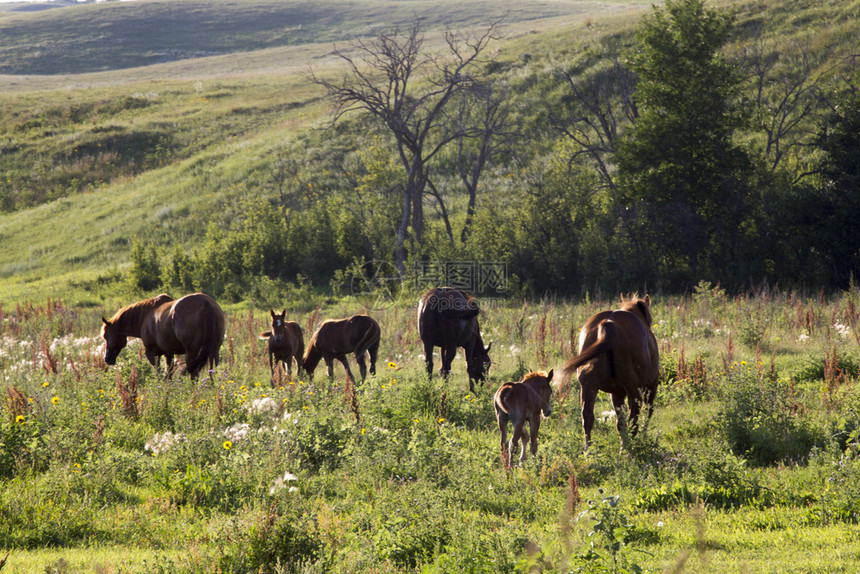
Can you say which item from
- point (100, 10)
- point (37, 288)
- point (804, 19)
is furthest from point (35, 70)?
point (804, 19)

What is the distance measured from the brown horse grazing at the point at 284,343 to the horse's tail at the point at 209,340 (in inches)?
36.2

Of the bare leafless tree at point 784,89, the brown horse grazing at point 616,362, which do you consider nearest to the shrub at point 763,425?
the brown horse grazing at point 616,362

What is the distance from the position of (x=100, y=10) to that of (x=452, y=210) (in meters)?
151

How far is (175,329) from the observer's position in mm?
12609

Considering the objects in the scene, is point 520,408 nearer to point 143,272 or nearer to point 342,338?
point 342,338

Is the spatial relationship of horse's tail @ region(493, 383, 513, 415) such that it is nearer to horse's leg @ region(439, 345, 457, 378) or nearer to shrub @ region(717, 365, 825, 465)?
shrub @ region(717, 365, 825, 465)

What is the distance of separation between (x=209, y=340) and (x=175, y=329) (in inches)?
27.3

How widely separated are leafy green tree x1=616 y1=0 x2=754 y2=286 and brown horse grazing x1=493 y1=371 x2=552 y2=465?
16.8 metres

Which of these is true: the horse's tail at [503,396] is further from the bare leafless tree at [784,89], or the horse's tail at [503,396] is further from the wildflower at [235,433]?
the bare leafless tree at [784,89]

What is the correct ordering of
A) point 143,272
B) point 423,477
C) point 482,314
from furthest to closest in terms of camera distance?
point 143,272
point 482,314
point 423,477

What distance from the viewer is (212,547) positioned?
564 centimetres

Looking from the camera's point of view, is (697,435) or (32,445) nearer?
(32,445)

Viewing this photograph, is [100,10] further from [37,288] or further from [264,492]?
[264,492]

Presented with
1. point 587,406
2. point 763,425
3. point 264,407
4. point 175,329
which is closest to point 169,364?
point 175,329
